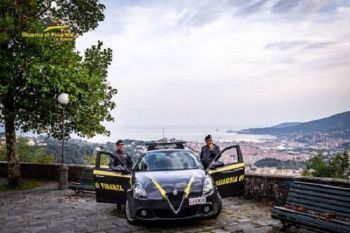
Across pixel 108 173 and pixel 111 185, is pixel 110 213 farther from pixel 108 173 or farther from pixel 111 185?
pixel 108 173

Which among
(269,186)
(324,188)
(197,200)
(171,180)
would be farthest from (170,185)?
(269,186)

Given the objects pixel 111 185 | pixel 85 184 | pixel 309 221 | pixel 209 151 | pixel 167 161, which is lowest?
pixel 85 184

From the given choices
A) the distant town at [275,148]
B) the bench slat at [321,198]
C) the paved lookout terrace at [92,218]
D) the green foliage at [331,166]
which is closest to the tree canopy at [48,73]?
the distant town at [275,148]

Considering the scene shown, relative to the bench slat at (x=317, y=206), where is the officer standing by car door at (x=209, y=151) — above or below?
above

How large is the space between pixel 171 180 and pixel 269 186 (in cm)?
353

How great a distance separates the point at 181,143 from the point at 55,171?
30.7 ft

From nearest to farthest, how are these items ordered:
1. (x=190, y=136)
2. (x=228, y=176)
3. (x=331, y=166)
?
(x=228, y=176), (x=190, y=136), (x=331, y=166)

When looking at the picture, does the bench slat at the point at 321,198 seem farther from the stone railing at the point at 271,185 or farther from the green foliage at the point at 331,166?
the green foliage at the point at 331,166

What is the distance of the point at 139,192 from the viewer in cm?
693

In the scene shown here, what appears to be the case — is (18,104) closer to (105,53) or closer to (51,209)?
(105,53)

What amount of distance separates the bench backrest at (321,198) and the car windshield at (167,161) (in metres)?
2.32

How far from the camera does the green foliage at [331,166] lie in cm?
4759

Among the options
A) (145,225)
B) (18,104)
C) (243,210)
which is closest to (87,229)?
(145,225)

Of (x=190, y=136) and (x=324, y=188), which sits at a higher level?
(x=190, y=136)
